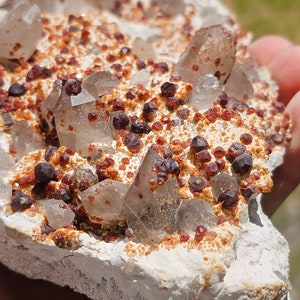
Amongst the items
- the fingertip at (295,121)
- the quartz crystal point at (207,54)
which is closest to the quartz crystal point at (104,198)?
the quartz crystal point at (207,54)

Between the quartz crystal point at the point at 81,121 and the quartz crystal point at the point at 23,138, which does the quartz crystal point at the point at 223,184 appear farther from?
the quartz crystal point at the point at 23,138

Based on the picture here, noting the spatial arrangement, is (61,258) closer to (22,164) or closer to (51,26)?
(22,164)

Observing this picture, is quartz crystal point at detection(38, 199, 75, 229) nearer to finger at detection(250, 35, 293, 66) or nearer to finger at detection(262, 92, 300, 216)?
finger at detection(262, 92, 300, 216)

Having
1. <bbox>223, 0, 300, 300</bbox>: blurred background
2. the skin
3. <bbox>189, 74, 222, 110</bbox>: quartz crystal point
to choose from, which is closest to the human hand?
the skin

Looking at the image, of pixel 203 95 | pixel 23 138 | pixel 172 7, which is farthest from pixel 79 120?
pixel 172 7

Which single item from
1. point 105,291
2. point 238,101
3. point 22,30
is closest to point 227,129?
point 238,101

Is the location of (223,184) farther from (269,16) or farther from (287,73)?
(269,16)

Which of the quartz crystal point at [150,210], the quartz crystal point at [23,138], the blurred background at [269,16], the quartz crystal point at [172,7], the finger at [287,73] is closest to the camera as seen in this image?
the quartz crystal point at [150,210]
